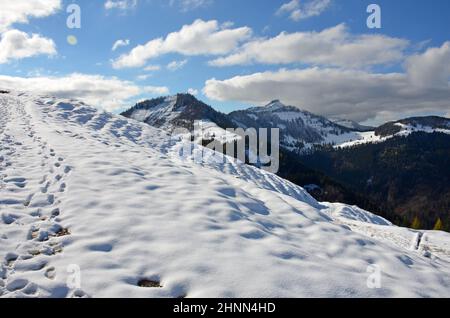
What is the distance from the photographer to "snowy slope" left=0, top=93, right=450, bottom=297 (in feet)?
28.0

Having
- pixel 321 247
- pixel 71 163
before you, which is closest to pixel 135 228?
pixel 321 247

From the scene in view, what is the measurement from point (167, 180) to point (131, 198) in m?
4.21

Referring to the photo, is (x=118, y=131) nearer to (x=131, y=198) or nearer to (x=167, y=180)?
(x=167, y=180)

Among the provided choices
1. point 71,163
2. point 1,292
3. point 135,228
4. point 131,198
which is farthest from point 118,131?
point 1,292

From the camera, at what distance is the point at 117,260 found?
9.34 m

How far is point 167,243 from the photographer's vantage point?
10.4 m

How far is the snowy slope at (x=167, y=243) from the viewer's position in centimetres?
852

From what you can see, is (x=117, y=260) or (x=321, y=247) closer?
(x=117, y=260)

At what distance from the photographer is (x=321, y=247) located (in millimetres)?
12766
